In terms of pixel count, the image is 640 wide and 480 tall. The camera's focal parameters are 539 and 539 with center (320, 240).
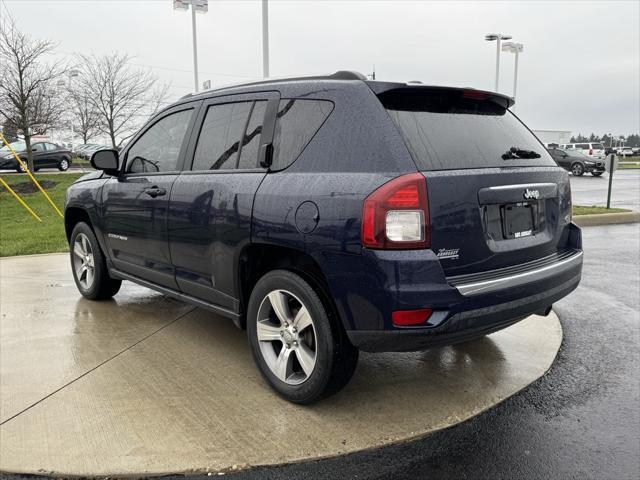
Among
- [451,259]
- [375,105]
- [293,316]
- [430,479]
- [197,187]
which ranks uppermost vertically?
[375,105]

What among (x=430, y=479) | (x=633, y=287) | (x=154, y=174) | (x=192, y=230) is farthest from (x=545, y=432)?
(x=633, y=287)

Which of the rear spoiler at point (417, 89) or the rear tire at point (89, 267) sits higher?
the rear spoiler at point (417, 89)

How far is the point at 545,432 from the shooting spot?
2900 millimetres

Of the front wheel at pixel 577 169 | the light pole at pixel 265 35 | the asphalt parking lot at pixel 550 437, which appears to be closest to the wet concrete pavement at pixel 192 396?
the asphalt parking lot at pixel 550 437

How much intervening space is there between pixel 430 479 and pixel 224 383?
4.91ft

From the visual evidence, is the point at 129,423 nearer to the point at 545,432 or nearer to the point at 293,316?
A: the point at 293,316

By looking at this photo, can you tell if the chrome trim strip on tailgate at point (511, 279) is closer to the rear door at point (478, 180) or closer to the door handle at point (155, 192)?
the rear door at point (478, 180)

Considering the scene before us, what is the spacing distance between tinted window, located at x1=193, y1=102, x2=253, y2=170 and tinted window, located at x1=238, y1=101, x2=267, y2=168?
0.19ft

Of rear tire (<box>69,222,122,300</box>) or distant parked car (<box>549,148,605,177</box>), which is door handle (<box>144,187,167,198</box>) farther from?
distant parked car (<box>549,148,605,177</box>)

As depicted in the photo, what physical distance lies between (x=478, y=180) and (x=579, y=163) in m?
31.3

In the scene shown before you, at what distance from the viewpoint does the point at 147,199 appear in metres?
4.18

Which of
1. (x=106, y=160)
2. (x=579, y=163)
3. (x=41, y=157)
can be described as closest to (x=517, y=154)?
(x=106, y=160)

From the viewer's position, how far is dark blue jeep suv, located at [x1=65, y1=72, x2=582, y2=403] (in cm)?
261

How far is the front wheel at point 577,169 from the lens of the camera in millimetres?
30484
